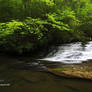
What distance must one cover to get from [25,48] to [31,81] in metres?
5.60

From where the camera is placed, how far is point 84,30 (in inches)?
605

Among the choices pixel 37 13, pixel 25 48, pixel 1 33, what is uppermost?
pixel 37 13

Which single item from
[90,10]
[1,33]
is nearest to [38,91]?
[1,33]

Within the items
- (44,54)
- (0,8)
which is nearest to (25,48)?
(44,54)

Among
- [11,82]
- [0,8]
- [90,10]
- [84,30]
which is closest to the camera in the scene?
[11,82]

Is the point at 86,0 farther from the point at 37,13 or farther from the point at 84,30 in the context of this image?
the point at 37,13

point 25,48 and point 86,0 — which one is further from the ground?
point 86,0

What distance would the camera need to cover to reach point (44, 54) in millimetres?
10523

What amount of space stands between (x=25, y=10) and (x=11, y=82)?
8440mm

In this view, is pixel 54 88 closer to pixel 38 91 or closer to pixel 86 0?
pixel 38 91

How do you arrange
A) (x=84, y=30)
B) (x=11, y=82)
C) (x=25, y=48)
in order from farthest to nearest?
(x=84, y=30), (x=25, y=48), (x=11, y=82)

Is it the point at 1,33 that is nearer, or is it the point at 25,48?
the point at 1,33

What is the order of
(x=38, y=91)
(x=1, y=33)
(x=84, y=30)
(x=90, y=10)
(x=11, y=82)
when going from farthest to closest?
(x=84, y=30) < (x=90, y=10) < (x=1, y=33) < (x=11, y=82) < (x=38, y=91)

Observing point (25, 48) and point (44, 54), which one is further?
point (44, 54)
